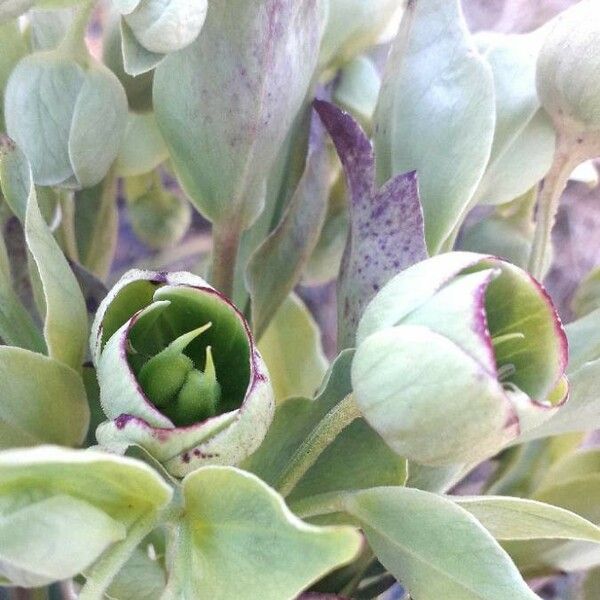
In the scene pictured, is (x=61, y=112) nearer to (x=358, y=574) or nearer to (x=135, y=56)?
(x=135, y=56)

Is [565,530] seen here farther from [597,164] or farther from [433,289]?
[597,164]

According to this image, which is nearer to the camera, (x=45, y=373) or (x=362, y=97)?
(x=45, y=373)

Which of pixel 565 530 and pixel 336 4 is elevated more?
pixel 336 4

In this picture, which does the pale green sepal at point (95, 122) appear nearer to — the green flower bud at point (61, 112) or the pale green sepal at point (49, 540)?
the green flower bud at point (61, 112)

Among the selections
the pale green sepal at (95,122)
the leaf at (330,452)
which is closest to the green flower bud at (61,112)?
the pale green sepal at (95,122)

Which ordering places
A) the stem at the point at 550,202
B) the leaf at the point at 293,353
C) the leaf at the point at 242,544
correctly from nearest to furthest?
1. the leaf at the point at 242,544
2. the stem at the point at 550,202
3. the leaf at the point at 293,353

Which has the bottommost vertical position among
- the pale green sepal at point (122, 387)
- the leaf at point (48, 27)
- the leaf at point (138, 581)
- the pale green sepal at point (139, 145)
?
the leaf at point (138, 581)

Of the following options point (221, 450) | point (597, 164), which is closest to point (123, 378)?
point (221, 450)

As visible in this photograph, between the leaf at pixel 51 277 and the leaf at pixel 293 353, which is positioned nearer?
the leaf at pixel 51 277
